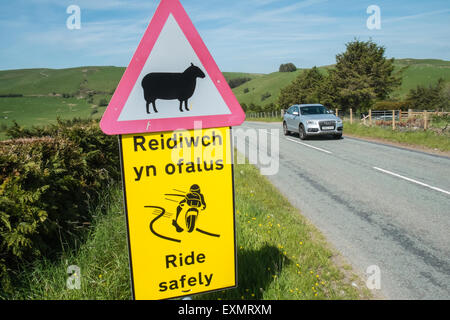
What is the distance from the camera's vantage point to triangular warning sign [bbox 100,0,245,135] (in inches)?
71.2

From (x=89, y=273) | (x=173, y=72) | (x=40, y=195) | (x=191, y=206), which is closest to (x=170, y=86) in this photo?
(x=173, y=72)

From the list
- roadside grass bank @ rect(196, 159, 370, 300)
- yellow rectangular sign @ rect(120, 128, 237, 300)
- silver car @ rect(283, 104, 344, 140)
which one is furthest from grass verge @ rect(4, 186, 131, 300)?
silver car @ rect(283, 104, 344, 140)

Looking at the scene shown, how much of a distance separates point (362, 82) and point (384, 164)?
26.8m

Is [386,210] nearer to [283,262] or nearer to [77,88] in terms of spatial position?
[283,262]

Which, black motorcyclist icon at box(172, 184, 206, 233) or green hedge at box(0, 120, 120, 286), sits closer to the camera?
black motorcyclist icon at box(172, 184, 206, 233)

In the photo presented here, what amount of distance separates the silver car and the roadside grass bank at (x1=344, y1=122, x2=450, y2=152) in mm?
2248

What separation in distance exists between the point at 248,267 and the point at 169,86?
209 cm

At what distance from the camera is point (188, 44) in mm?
1935


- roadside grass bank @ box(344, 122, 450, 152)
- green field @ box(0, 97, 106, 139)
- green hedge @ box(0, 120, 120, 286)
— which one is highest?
green field @ box(0, 97, 106, 139)

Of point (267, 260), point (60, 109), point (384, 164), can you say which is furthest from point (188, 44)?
point (60, 109)

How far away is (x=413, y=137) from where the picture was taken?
45.3 feet

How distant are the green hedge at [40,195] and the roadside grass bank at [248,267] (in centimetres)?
20

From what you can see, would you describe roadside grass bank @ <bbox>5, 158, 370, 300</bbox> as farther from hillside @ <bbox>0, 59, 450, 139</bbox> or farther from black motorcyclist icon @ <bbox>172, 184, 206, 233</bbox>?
hillside @ <bbox>0, 59, 450, 139</bbox>
